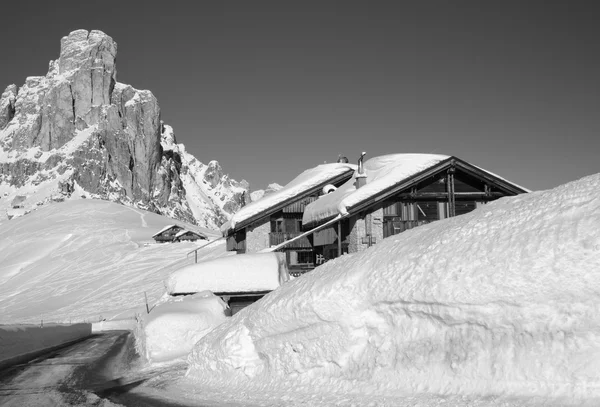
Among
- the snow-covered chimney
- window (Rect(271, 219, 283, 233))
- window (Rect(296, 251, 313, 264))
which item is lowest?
window (Rect(296, 251, 313, 264))

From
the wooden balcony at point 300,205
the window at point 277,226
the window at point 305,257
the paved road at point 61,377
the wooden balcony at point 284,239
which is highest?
the wooden balcony at point 300,205

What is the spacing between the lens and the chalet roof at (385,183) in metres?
21.9

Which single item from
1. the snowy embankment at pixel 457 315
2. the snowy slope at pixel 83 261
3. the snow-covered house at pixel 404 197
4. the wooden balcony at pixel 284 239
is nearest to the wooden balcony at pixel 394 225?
the snow-covered house at pixel 404 197

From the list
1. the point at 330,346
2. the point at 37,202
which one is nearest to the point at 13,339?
the point at 330,346

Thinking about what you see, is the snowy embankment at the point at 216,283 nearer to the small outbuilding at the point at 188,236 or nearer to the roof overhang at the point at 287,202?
the roof overhang at the point at 287,202

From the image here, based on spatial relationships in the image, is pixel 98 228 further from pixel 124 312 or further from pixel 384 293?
pixel 384 293

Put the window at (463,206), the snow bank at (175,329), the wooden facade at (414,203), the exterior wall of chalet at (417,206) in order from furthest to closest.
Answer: the window at (463,206)
the exterior wall of chalet at (417,206)
the wooden facade at (414,203)
the snow bank at (175,329)

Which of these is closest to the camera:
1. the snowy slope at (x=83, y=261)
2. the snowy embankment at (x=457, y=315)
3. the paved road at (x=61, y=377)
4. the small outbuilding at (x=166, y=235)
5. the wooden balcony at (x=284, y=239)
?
the snowy embankment at (x=457, y=315)

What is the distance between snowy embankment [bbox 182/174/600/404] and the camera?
5.83 metres

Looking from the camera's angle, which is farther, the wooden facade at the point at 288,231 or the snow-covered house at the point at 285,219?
the wooden facade at the point at 288,231

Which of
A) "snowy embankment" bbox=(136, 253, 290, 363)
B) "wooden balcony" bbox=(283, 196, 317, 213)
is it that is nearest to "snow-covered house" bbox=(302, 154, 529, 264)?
"wooden balcony" bbox=(283, 196, 317, 213)

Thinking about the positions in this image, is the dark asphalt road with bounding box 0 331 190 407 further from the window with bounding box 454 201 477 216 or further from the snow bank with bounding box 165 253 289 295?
the window with bounding box 454 201 477 216

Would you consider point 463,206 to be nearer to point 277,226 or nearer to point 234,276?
point 277,226

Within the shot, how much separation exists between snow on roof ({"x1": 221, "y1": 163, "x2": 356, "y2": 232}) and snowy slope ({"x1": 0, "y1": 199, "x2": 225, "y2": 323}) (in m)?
15.5
